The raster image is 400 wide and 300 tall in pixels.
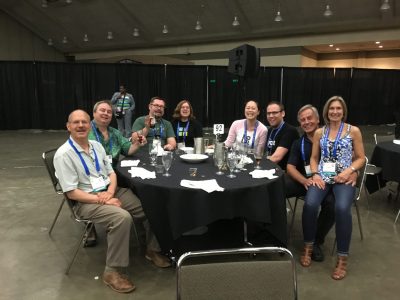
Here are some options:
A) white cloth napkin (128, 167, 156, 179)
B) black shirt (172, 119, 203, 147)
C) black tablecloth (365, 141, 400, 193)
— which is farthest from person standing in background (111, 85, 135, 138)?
white cloth napkin (128, 167, 156, 179)

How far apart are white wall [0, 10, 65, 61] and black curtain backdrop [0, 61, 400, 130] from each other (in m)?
7.02

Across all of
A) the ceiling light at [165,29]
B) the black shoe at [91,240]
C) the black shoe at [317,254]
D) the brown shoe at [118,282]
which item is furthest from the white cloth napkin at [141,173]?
the ceiling light at [165,29]

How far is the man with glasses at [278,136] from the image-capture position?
3146 millimetres

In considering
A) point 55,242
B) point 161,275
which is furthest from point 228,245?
point 55,242

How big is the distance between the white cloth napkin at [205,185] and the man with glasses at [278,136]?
107 centimetres

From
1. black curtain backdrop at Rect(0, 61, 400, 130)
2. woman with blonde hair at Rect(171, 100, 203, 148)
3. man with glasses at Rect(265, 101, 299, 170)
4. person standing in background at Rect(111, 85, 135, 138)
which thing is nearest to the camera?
man with glasses at Rect(265, 101, 299, 170)

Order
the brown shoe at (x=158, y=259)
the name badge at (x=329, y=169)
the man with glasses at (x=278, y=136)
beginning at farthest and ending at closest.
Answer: the man with glasses at (x=278, y=136)
the name badge at (x=329, y=169)
the brown shoe at (x=158, y=259)

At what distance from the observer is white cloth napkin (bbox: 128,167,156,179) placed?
2.36m

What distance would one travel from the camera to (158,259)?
8.39 feet

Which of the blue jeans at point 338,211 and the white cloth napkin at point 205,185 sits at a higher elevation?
the white cloth napkin at point 205,185

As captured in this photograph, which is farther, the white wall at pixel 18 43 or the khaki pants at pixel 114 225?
the white wall at pixel 18 43

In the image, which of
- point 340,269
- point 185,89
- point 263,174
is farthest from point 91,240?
point 185,89

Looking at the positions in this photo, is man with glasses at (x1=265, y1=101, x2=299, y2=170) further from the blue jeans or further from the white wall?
the white wall

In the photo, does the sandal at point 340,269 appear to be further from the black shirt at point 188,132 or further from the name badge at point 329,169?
the black shirt at point 188,132
